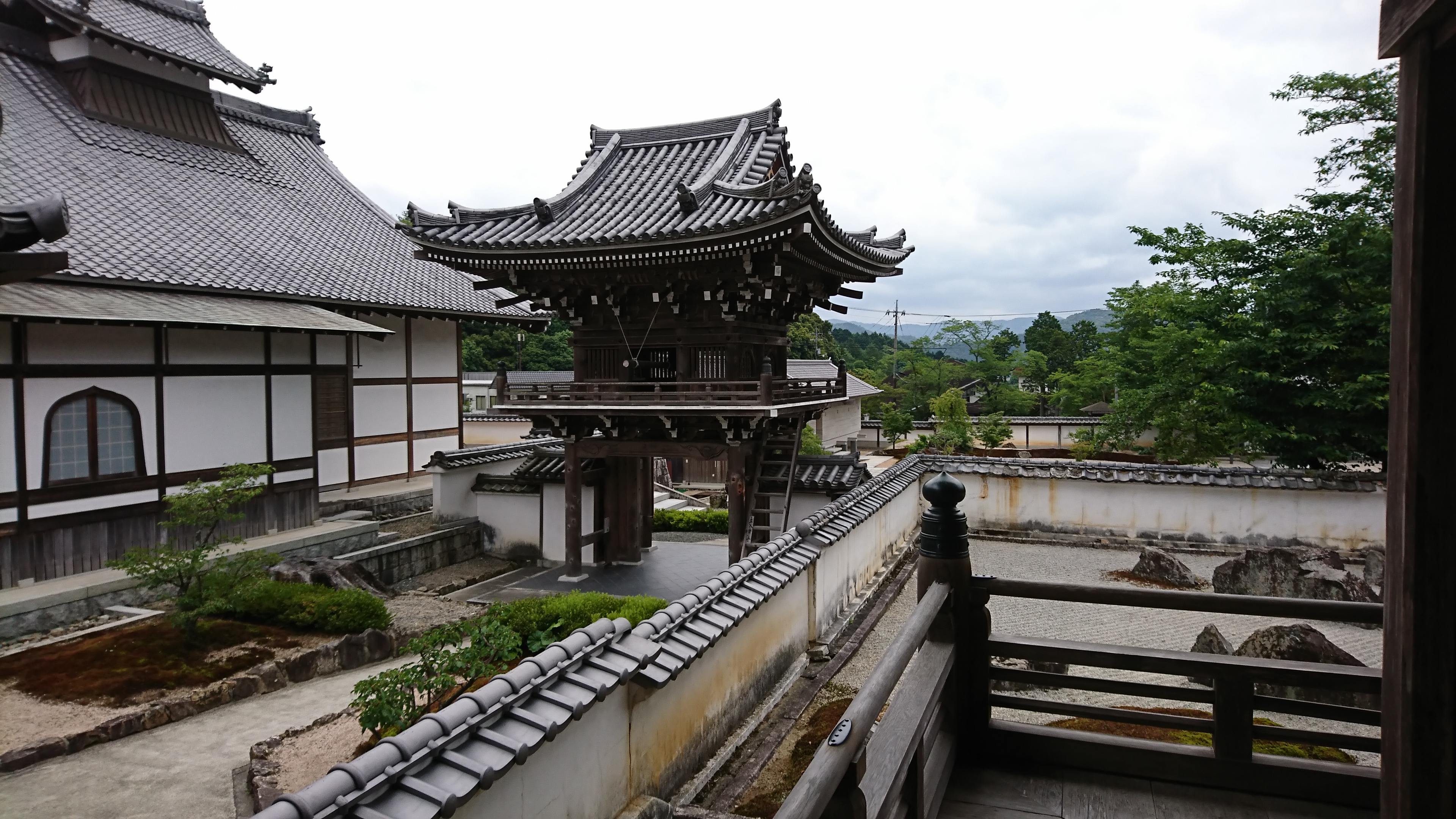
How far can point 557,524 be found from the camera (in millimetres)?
14148

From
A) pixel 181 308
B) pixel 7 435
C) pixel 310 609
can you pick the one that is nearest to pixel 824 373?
pixel 181 308

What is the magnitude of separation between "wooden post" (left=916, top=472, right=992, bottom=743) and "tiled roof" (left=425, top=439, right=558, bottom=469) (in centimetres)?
1273

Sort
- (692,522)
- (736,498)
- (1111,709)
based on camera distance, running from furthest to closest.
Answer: (692,522), (736,498), (1111,709)

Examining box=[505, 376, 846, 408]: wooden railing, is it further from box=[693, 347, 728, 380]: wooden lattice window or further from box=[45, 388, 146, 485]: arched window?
box=[45, 388, 146, 485]: arched window

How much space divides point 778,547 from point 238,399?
33.7ft

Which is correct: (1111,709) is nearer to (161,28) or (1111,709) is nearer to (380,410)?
(380,410)

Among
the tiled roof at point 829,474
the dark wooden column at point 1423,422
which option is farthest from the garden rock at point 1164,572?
the dark wooden column at point 1423,422

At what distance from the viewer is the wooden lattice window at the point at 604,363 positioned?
12.8m

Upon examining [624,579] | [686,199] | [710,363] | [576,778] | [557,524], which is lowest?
[624,579]

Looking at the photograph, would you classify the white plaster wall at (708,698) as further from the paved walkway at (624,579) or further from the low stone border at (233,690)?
the low stone border at (233,690)

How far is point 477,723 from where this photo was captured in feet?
11.5

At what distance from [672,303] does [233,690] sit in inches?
299

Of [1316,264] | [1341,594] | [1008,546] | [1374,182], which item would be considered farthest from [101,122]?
[1374,182]

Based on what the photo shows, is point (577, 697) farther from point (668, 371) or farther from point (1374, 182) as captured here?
point (1374, 182)
